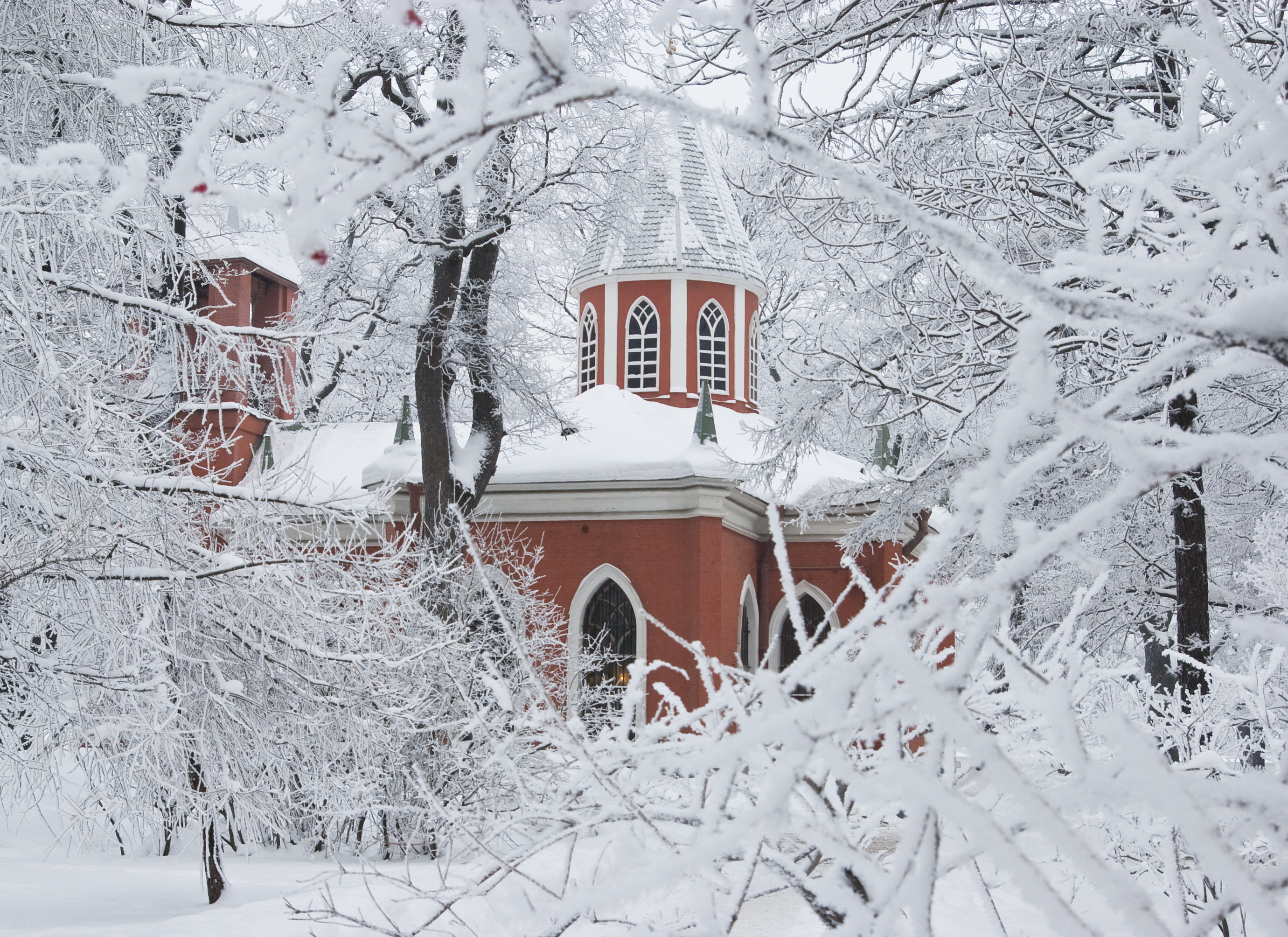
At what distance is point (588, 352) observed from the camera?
22.4m

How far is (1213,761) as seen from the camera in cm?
420

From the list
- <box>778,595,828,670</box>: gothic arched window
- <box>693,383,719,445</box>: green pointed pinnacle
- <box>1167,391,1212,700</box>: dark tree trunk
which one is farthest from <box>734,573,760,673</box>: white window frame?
<box>1167,391,1212,700</box>: dark tree trunk

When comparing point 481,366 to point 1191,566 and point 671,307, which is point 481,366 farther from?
point 1191,566

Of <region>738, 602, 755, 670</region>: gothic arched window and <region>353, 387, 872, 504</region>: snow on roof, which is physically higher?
<region>353, 387, 872, 504</region>: snow on roof

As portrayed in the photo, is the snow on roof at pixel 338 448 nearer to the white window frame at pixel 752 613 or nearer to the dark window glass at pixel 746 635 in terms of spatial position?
the white window frame at pixel 752 613

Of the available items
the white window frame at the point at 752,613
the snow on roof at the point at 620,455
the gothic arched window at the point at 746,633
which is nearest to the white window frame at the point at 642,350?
the snow on roof at the point at 620,455

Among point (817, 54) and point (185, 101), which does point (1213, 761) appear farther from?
point (185, 101)

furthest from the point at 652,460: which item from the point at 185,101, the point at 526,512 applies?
the point at 185,101

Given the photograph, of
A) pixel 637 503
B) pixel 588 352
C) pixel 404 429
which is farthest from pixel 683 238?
pixel 637 503

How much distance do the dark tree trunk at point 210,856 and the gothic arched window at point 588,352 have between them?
14351mm

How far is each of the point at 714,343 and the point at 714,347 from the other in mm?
60

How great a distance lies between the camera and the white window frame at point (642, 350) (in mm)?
21281

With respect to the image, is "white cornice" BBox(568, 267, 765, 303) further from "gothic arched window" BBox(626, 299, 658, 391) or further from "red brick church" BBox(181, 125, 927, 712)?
"gothic arched window" BBox(626, 299, 658, 391)

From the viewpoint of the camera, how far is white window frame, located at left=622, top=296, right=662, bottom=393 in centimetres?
2128
